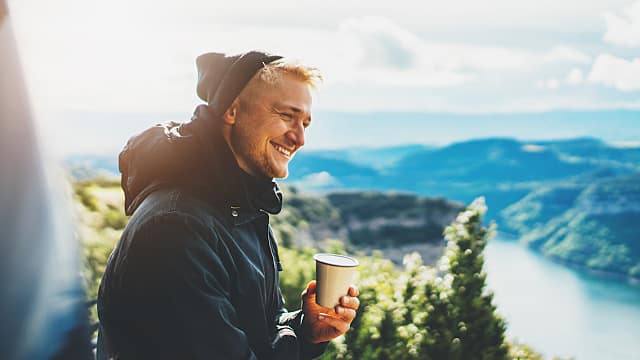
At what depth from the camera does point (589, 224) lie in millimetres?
15805

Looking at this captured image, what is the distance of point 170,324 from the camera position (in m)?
1.09

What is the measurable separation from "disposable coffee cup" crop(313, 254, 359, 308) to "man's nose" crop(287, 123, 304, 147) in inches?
10.7

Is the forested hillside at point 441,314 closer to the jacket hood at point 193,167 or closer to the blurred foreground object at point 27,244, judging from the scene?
the blurred foreground object at point 27,244

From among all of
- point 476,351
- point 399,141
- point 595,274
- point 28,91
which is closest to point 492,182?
point 399,141

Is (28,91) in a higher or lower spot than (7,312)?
higher

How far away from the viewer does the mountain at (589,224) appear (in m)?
14.1

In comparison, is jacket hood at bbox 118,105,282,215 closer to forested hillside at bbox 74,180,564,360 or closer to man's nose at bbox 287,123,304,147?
man's nose at bbox 287,123,304,147

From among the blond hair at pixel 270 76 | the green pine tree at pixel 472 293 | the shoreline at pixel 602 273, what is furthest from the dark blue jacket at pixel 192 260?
the shoreline at pixel 602 273

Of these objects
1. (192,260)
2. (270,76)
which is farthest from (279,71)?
(192,260)

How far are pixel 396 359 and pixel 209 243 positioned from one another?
10.3 ft

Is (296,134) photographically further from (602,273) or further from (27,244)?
(602,273)

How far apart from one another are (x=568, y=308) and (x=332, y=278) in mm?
11309

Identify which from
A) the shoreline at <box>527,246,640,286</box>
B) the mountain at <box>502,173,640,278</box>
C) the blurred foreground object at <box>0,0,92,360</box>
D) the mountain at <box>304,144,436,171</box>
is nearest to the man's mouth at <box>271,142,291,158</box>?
the blurred foreground object at <box>0,0,92,360</box>

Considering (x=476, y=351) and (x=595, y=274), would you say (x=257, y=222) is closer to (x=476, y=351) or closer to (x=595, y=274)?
(x=476, y=351)
